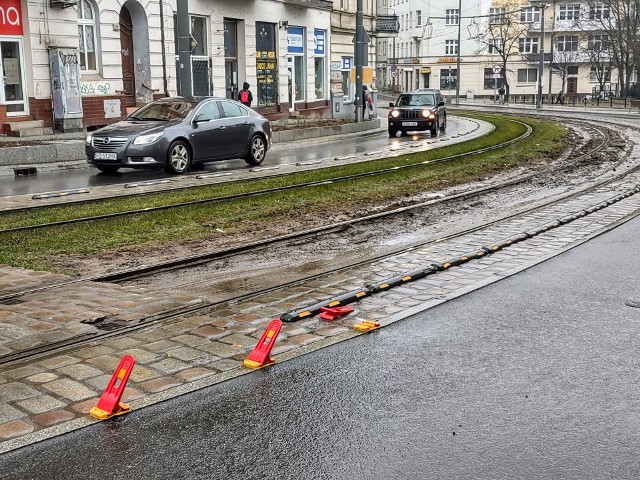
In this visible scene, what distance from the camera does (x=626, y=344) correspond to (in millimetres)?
6051

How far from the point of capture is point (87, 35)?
26.8 meters

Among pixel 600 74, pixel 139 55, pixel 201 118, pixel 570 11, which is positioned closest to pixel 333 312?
pixel 201 118

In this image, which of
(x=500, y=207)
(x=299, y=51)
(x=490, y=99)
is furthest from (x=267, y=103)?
(x=490, y=99)

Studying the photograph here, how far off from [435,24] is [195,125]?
258ft

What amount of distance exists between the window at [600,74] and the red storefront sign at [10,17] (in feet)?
226

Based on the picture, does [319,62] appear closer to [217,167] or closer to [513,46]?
[217,167]

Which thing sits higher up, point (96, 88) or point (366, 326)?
point (96, 88)

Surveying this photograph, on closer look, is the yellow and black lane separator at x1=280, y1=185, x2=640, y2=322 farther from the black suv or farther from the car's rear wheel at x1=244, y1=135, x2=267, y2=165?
the black suv

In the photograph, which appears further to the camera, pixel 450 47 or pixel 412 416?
pixel 450 47

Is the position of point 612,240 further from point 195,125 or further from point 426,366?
point 195,125

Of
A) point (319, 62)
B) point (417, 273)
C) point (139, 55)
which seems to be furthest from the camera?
point (319, 62)

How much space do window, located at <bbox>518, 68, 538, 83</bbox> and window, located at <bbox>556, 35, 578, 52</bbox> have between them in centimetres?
349

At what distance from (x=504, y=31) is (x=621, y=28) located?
47.9 ft

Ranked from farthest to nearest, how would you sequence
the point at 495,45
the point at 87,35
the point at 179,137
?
the point at 495,45 < the point at 87,35 < the point at 179,137
